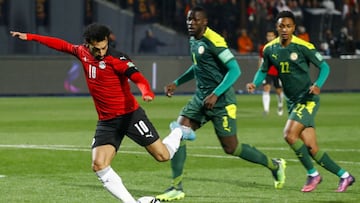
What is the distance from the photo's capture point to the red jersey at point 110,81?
11148mm

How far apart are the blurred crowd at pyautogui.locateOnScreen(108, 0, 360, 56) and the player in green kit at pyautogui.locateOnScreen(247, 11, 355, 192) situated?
2467 centimetres

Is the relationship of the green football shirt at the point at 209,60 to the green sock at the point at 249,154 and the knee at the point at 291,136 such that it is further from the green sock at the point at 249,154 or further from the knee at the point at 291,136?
the knee at the point at 291,136

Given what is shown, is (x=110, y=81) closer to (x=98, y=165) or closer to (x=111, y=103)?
(x=111, y=103)

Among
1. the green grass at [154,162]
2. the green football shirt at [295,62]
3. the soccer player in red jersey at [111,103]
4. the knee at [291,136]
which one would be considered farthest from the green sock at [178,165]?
the green football shirt at [295,62]

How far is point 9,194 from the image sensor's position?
12773 millimetres

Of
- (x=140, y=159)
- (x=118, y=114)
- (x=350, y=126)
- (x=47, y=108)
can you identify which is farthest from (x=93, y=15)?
(x=118, y=114)

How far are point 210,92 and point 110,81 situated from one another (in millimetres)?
2128

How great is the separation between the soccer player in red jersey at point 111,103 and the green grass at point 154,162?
1186 millimetres

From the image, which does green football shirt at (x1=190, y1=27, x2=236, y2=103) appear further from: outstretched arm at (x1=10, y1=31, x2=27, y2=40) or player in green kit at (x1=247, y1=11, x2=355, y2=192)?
outstretched arm at (x1=10, y1=31, x2=27, y2=40)

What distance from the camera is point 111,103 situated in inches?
446

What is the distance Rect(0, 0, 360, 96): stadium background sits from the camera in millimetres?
34781

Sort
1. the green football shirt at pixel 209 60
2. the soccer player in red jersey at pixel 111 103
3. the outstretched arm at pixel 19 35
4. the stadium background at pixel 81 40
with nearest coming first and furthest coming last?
1. the soccer player in red jersey at pixel 111 103
2. the outstretched arm at pixel 19 35
3. the green football shirt at pixel 209 60
4. the stadium background at pixel 81 40

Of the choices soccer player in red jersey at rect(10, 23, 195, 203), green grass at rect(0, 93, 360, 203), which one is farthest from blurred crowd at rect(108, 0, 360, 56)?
soccer player in red jersey at rect(10, 23, 195, 203)

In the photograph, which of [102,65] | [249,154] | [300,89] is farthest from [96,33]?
[300,89]
